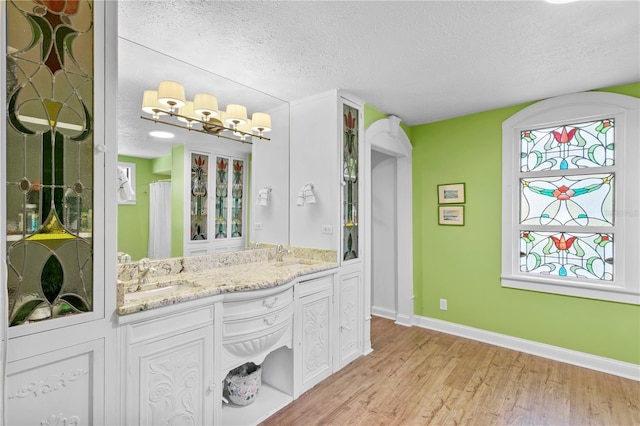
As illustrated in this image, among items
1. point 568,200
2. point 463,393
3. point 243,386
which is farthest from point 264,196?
point 568,200

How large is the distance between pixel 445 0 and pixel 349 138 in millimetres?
1458

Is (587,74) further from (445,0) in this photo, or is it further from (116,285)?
(116,285)

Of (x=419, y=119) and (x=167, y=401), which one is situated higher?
(x=419, y=119)

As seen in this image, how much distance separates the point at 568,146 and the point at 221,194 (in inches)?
131

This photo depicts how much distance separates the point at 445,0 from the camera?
162cm

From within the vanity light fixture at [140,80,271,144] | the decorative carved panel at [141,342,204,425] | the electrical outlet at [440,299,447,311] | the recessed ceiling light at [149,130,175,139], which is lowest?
the electrical outlet at [440,299,447,311]

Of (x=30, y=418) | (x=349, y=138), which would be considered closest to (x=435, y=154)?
(x=349, y=138)

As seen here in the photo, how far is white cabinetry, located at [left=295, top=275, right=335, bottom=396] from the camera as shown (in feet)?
7.86

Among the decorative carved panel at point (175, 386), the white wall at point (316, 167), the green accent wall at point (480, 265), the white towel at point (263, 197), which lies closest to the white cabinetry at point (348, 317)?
the white wall at point (316, 167)

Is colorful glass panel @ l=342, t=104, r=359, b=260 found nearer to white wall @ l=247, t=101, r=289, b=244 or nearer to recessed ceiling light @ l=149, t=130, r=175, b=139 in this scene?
white wall @ l=247, t=101, r=289, b=244

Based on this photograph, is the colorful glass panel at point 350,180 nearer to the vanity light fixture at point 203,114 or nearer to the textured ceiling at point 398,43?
the textured ceiling at point 398,43

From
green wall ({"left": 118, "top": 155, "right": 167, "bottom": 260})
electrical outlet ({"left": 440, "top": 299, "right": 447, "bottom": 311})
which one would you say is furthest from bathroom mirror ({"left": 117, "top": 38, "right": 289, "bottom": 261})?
electrical outlet ({"left": 440, "top": 299, "right": 447, "bottom": 311})

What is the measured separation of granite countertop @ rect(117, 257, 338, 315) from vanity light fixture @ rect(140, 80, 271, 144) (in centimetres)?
110

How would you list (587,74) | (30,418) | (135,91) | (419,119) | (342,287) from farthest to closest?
(419,119) → (342,287) → (587,74) → (135,91) → (30,418)
